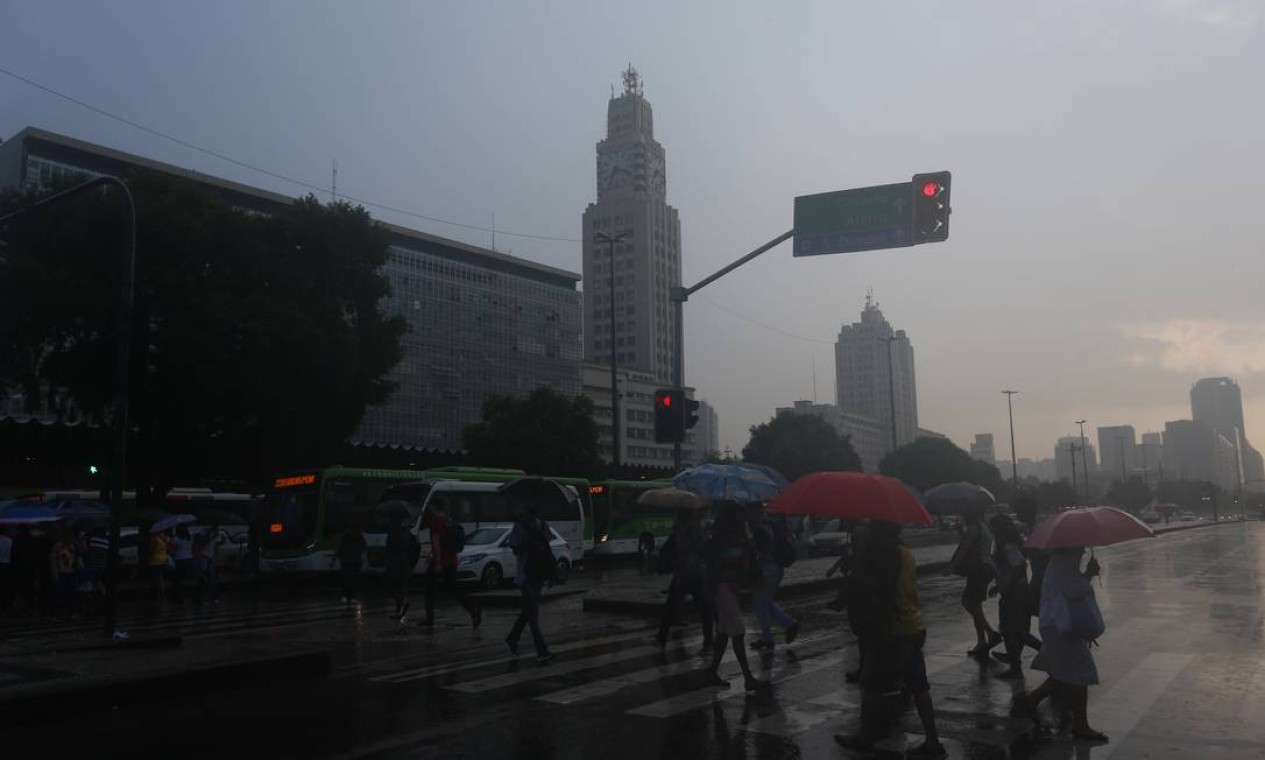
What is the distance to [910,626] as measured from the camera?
7133 mm

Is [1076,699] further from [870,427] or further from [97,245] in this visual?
[870,427]

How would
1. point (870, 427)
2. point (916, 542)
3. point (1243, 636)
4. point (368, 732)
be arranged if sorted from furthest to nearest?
point (870, 427)
point (916, 542)
point (1243, 636)
point (368, 732)

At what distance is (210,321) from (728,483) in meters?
18.9

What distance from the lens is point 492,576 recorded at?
22.9 meters

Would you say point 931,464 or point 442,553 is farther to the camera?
point 931,464

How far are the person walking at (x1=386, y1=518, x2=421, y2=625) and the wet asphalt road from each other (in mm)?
1594

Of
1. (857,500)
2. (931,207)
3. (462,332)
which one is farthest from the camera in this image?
(462,332)

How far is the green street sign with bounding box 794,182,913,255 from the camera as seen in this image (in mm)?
15875

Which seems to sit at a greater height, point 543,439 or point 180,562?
point 543,439

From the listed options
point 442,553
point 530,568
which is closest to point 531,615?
point 530,568

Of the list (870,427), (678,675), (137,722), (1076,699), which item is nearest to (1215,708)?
(1076,699)

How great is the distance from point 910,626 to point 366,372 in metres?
28.8

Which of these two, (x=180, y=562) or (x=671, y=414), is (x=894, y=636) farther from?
(x=180, y=562)

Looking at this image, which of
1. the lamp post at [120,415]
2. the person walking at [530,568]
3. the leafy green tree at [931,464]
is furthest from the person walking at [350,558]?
the leafy green tree at [931,464]
